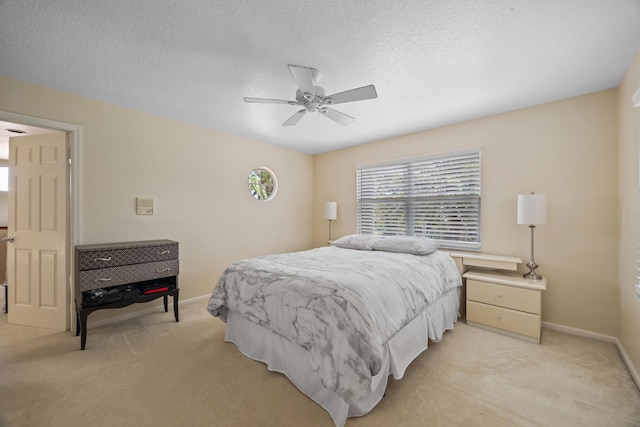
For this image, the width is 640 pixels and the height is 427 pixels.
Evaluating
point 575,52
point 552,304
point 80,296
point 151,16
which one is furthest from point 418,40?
point 80,296

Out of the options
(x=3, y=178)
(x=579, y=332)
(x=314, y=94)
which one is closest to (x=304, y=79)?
(x=314, y=94)

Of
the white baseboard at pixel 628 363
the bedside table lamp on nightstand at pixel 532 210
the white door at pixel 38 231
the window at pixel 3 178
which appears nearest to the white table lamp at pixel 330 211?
the bedside table lamp on nightstand at pixel 532 210

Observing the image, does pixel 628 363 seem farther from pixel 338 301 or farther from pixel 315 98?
pixel 315 98

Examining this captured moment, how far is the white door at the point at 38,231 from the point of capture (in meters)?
2.80

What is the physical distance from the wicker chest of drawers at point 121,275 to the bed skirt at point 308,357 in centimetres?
101

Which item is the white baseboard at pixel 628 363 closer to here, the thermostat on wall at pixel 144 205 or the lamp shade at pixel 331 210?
the lamp shade at pixel 331 210

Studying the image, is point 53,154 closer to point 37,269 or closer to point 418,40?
point 37,269

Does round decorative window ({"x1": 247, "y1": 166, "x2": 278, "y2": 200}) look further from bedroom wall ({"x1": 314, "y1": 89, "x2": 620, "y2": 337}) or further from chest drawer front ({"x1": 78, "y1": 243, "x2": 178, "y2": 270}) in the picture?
bedroom wall ({"x1": 314, "y1": 89, "x2": 620, "y2": 337})

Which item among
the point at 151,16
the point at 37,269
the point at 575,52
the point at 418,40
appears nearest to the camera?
the point at 151,16

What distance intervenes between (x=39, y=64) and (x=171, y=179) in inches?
62.2

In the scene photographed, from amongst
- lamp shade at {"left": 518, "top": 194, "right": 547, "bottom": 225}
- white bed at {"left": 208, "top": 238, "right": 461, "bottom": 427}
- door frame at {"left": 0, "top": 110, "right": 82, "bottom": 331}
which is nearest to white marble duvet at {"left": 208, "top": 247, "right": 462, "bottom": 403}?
white bed at {"left": 208, "top": 238, "right": 461, "bottom": 427}

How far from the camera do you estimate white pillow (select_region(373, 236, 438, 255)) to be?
304 centimetres

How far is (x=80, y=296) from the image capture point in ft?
8.16

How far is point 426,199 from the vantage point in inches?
149
